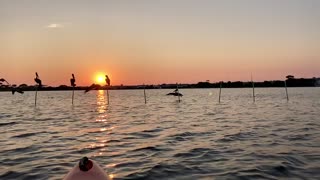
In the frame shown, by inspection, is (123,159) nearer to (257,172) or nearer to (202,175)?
(202,175)

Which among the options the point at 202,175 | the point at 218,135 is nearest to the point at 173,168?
the point at 202,175

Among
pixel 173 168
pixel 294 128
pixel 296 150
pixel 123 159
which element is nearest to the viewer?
pixel 173 168

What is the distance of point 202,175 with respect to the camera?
48.3ft

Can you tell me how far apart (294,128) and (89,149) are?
695 inches

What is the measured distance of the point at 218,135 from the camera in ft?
88.5

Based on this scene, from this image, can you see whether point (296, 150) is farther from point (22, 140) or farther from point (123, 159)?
point (22, 140)

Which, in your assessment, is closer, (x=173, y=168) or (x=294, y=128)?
(x=173, y=168)

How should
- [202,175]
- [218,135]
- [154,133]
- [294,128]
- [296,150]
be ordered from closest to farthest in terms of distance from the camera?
1. [202,175]
2. [296,150]
3. [218,135]
4. [154,133]
5. [294,128]

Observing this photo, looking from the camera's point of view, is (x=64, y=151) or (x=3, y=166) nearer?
(x=3, y=166)

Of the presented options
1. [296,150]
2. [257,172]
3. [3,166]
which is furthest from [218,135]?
[3,166]

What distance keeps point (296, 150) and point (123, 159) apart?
30.1 feet

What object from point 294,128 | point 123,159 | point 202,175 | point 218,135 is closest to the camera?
point 202,175

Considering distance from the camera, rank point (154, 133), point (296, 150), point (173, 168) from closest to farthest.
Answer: point (173, 168) < point (296, 150) < point (154, 133)

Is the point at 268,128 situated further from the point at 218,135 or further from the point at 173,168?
the point at 173,168
